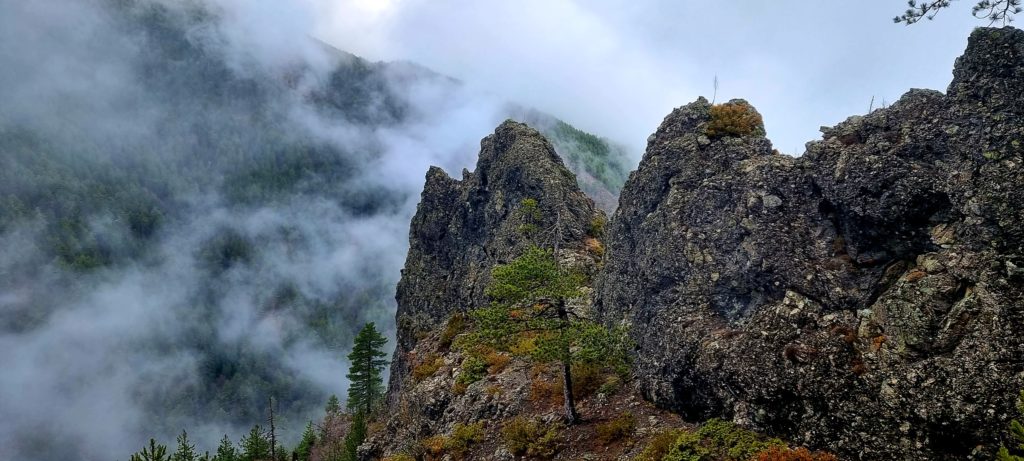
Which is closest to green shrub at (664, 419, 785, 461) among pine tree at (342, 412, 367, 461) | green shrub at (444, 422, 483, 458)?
green shrub at (444, 422, 483, 458)

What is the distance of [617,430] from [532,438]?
442 cm

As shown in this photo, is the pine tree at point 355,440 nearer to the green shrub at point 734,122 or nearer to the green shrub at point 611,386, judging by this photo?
the green shrub at point 611,386

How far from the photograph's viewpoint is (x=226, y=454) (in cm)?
8094

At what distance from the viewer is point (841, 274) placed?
64.0ft

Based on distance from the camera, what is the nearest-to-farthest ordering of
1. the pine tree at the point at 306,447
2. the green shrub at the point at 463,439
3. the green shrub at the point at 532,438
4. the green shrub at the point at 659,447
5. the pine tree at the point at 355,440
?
1. the green shrub at the point at 659,447
2. the green shrub at the point at 532,438
3. the green shrub at the point at 463,439
4. the pine tree at the point at 355,440
5. the pine tree at the point at 306,447

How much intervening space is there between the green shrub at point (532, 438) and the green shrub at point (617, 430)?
7.06ft

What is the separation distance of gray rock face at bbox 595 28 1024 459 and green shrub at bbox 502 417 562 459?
4758mm

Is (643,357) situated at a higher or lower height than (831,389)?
higher

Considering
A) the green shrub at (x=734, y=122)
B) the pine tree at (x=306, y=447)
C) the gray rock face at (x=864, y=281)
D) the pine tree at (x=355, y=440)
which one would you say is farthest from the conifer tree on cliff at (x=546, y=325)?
the pine tree at (x=306, y=447)

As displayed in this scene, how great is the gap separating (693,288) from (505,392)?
1278 cm

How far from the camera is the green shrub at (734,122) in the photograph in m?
28.2

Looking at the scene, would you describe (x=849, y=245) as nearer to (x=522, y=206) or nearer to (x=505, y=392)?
(x=505, y=392)

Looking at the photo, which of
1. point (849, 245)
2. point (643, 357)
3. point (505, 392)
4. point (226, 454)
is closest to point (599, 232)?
point (505, 392)

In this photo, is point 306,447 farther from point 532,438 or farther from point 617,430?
point 617,430
